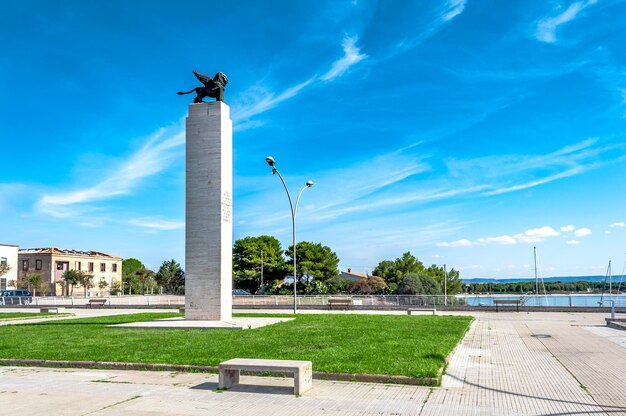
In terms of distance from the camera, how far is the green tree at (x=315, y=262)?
234 feet

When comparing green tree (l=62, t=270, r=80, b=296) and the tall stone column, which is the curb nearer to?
the tall stone column

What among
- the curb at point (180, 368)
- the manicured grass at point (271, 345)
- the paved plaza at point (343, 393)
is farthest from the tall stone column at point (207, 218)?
the paved plaza at point (343, 393)

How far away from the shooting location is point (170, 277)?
108062mm

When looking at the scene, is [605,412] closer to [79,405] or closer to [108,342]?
[79,405]

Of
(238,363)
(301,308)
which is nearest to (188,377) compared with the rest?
(238,363)

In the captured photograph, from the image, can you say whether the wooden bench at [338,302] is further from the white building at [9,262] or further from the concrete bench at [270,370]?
the white building at [9,262]

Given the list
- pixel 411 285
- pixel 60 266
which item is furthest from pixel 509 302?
pixel 60 266

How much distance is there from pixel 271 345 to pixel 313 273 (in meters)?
56.9

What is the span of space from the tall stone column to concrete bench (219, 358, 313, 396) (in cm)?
1219

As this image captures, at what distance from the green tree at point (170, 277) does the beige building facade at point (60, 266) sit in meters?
10.9

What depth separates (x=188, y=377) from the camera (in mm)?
11109

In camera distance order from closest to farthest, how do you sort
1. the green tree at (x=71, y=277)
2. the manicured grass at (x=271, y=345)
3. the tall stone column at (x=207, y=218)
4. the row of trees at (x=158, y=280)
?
the manicured grass at (x=271, y=345), the tall stone column at (x=207, y=218), the green tree at (x=71, y=277), the row of trees at (x=158, y=280)

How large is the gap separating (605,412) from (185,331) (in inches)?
557

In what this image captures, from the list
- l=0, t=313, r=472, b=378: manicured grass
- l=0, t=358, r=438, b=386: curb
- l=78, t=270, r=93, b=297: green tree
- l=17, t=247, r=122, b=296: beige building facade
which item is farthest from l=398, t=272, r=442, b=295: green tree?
l=0, t=358, r=438, b=386: curb
